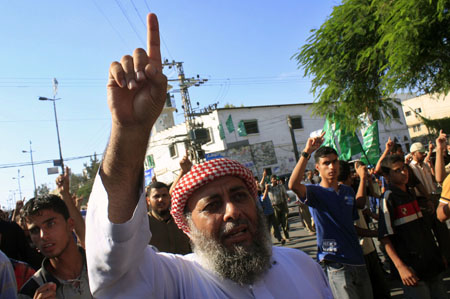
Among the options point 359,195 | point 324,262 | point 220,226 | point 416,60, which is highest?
point 416,60

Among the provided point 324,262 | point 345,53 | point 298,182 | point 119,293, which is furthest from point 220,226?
point 345,53

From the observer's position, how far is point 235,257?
64.4 inches

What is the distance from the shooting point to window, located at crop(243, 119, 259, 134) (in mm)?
31781

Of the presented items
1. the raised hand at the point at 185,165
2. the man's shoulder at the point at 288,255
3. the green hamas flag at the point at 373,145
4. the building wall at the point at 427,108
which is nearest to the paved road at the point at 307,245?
the green hamas flag at the point at 373,145

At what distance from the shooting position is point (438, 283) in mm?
3346

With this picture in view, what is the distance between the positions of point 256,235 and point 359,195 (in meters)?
3.47

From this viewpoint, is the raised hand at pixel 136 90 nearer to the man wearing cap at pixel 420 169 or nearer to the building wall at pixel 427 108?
the man wearing cap at pixel 420 169

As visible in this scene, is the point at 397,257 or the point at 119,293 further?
the point at 397,257

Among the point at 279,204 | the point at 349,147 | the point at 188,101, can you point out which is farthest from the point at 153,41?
the point at 188,101

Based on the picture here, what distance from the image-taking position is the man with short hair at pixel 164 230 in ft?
12.6

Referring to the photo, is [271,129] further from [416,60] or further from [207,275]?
[207,275]

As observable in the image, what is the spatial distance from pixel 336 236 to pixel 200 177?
2.25 metres

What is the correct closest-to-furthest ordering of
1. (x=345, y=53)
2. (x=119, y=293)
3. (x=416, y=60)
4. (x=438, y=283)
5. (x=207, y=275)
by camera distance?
(x=119, y=293) → (x=207, y=275) → (x=438, y=283) → (x=416, y=60) → (x=345, y=53)

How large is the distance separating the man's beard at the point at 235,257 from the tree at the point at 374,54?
6725 mm
